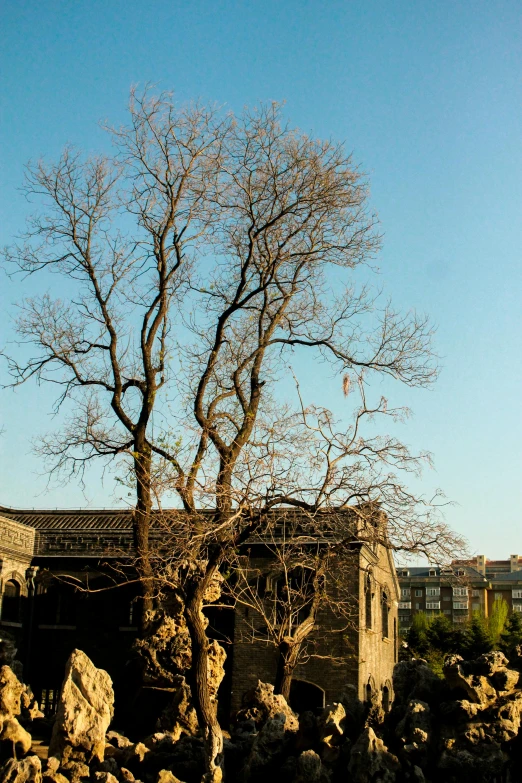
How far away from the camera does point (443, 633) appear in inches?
2174

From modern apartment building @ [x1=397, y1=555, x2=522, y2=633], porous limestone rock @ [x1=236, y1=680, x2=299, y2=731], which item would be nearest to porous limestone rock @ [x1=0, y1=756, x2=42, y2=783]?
porous limestone rock @ [x1=236, y1=680, x2=299, y2=731]

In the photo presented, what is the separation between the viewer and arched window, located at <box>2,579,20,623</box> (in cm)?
2969

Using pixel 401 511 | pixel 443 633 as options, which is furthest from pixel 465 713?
pixel 443 633

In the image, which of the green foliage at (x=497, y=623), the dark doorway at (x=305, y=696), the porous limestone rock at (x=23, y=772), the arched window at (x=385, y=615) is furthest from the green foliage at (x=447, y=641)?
the porous limestone rock at (x=23, y=772)

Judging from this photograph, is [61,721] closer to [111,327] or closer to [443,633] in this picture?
[111,327]

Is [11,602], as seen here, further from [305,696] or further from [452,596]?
[452,596]

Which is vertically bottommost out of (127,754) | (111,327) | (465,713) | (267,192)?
(127,754)

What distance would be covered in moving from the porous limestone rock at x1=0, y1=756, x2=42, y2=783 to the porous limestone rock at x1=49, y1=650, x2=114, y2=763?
1044 millimetres

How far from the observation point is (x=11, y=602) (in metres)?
30.0

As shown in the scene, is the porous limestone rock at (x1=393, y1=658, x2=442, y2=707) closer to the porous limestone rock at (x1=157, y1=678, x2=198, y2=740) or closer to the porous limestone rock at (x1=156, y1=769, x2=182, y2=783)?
the porous limestone rock at (x1=156, y1=769, x2=182, y2=783)

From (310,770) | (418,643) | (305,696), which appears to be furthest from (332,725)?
(418,643)

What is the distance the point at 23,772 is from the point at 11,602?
16.5 metres

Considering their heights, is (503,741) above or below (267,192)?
below

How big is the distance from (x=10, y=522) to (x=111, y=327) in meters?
10.6
